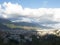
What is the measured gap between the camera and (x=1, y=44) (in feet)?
144

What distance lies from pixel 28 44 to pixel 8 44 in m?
9.00

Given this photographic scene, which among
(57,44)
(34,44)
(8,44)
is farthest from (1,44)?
(57,44)

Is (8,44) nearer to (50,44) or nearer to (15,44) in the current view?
(15,44)

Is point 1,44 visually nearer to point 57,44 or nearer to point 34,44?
point 34,44

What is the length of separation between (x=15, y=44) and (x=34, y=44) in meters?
6.38

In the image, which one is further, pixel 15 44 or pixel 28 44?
pixel 28 44

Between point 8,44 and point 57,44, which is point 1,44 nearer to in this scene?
point 8,44

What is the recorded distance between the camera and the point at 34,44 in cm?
4997

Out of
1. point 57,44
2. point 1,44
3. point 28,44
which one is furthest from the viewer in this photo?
point 28,44

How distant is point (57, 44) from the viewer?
47.3 m

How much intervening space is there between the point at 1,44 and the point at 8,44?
5.23ft

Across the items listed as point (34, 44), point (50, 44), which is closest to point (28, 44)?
point (34, 44)

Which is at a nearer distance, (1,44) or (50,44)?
(1,44)

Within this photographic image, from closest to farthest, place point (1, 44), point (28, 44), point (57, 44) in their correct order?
1. point (1, 44)
2. point (57, 44)
3. point (28, 44)
